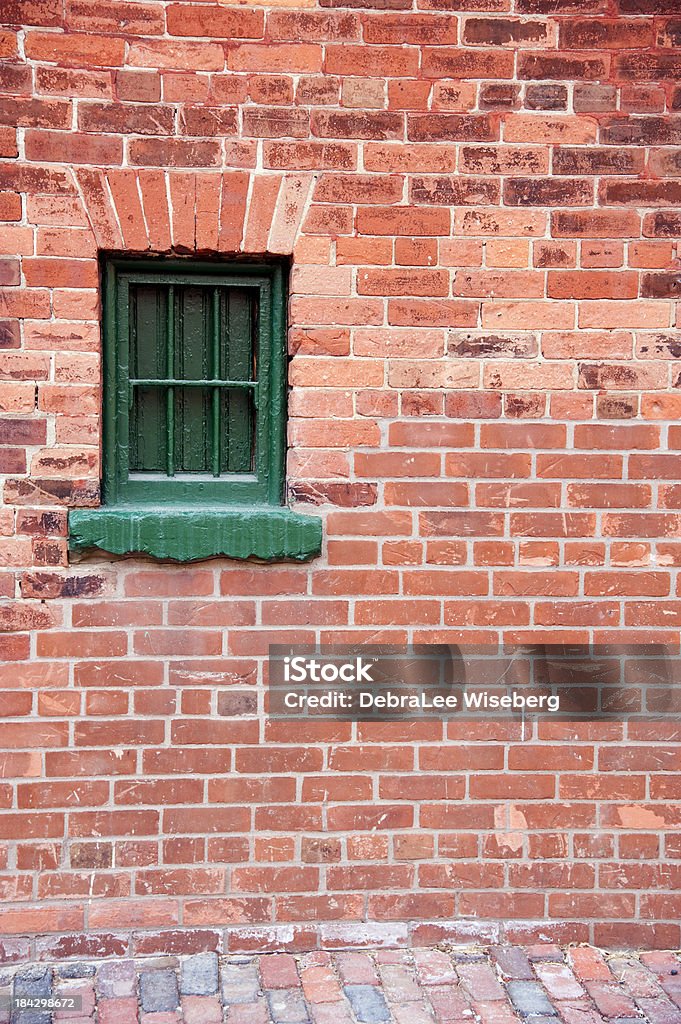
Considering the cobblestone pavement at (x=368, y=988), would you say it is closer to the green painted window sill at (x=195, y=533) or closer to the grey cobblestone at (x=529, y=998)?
the grey cobblestone at (x=529, y=998)

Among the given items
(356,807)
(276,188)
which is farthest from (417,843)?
(276,188)

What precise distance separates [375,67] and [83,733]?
8.16ft

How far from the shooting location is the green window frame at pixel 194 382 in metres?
2.97

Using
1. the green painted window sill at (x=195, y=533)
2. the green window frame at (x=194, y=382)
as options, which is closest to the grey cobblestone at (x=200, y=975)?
the green painted window sill at (x=195, y=533)

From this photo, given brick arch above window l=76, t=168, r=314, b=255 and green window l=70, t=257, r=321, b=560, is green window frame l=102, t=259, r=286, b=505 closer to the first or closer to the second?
green window l=70, t=257, r=321, b=560

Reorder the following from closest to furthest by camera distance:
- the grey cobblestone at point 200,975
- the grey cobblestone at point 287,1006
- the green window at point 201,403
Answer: the grey cobblestone at point 287,1006, the grey cobblestone at point 200,975, the green window at point 201,403

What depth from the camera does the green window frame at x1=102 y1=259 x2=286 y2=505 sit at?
297 centimetres

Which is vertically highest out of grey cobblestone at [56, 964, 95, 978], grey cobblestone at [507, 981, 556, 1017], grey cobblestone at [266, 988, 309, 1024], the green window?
the green window

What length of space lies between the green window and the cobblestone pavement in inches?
55.0

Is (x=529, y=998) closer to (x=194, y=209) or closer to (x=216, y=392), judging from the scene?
(x=216, y=392)

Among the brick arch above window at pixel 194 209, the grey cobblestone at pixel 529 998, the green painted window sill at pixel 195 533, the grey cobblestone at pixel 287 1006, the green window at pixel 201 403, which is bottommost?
the grey cobblestone at pixel 529 998

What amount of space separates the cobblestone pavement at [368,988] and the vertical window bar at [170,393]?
5.62 feet

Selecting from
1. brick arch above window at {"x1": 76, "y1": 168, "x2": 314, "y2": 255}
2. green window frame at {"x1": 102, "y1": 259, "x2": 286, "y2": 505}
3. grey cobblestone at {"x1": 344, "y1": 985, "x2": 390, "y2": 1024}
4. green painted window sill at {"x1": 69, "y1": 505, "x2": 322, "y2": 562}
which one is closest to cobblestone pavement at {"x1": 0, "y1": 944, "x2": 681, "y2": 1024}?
grey cobblestone at {"x1": 344, "y1": 985, "x2": 390, "y2": 1024}

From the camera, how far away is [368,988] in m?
2.76
